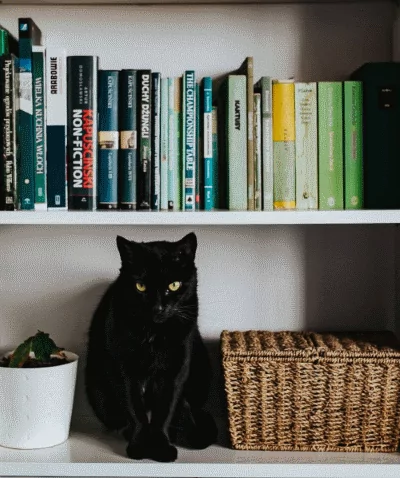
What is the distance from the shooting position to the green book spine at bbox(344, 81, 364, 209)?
121 centimetres

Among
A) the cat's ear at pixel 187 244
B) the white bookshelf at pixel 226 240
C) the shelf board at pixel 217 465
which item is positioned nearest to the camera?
the shelf board at pixel 217 465

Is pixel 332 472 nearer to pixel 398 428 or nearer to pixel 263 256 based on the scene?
pixel 398 428

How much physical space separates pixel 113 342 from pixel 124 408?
0.39ft

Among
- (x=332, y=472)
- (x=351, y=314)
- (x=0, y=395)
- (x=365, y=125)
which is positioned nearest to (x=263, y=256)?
(x=351, y=314)

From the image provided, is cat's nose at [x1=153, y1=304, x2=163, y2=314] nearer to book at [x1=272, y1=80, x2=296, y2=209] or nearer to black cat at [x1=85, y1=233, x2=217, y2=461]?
black cat at [x1=85, y1=233, x2=217, y2=461]

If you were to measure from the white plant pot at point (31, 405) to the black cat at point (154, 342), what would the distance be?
11cm

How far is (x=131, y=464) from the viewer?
112 centimetres

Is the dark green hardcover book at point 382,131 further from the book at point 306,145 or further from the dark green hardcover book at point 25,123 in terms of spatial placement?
the dark green hardcover book at point 25,123

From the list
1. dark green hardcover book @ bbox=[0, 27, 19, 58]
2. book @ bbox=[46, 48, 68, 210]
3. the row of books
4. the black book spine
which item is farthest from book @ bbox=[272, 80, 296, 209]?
dark green hardcover book @ bbox=[0, 27, 19, 58]

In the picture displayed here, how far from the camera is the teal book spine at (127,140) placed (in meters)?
1.18

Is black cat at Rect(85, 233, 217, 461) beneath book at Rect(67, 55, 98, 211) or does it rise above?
beneath

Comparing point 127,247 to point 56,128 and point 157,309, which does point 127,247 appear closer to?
point 157,309

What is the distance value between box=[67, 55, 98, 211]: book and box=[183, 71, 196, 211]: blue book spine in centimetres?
16

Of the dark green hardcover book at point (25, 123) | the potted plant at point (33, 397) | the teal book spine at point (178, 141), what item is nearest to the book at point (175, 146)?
the teal book spine at point (178, 141)
